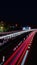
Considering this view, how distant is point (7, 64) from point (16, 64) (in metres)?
0.54

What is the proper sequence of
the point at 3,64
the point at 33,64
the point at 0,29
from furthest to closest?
the point at 0,29 → the point at 33,64 → the point at 3,64

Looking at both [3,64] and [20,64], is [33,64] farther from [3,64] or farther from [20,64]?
[3,64]

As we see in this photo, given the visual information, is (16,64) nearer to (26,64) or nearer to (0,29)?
(26,64)

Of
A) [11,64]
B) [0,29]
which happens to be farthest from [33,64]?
[0,29]

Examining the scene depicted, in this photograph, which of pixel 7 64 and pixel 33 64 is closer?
pixel 7 64

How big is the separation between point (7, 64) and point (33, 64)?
1.85 m

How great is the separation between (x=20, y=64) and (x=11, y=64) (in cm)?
55

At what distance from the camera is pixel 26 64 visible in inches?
582

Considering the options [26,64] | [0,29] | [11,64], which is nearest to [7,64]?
[11,64]

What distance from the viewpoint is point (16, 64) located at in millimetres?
14312

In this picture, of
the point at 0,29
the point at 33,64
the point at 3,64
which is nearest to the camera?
the point at 3,64

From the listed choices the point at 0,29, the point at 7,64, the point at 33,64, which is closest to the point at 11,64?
the point at 7,64

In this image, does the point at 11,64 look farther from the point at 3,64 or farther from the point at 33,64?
the point at 33,64

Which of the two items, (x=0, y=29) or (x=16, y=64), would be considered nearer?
(x=16, y=64)
